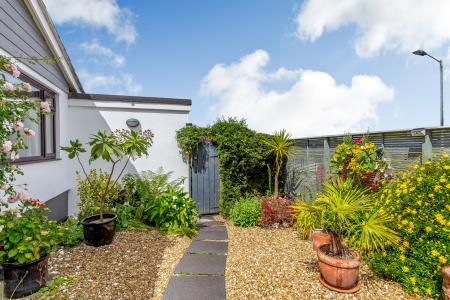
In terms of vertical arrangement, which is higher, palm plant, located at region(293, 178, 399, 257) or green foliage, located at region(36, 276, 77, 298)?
palm plant, located at region(293, 178, 399, 257)

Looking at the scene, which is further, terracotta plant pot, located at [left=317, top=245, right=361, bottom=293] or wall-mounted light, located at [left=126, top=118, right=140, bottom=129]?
wall-mounted light, located at [left=126, top=118, right=140, bottom=129]

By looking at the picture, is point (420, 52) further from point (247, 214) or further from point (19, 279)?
point (19, 279)

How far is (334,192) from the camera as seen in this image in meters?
3.17

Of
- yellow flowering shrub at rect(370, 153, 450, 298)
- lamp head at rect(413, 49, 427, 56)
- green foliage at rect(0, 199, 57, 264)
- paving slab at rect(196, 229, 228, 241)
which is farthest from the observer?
lamp head at rect(413, 49, 427, 56)

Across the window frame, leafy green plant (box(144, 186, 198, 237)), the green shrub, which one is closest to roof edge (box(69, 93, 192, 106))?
the window frame

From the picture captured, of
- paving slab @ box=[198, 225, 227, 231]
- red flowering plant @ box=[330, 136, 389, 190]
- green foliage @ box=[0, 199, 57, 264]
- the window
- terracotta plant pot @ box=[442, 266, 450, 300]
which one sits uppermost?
the window

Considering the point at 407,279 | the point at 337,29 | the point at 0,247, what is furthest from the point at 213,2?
the point at 407,279

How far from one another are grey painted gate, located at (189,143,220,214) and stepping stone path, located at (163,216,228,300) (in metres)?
1.81

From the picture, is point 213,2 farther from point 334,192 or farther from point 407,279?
point 407,279

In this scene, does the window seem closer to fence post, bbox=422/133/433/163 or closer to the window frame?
the window frame

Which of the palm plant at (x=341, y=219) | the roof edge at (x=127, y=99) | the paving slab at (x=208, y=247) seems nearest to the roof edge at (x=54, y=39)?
the roof edge at (x=127, y=99)

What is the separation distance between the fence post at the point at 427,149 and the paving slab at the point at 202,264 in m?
3.47

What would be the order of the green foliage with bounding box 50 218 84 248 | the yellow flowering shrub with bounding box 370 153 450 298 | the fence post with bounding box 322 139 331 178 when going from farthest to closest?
the fence post with bounding box 322 139 331 178 < the green foliage with bounding box 50 218 84 248 < the yellow flowering shrub with bounding box 370 153 450 298

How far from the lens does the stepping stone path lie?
2.93 m
